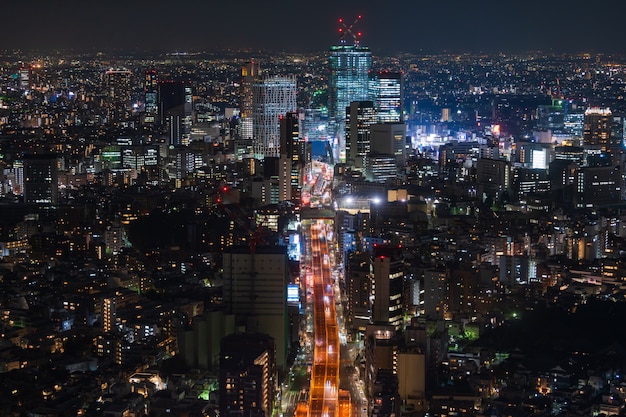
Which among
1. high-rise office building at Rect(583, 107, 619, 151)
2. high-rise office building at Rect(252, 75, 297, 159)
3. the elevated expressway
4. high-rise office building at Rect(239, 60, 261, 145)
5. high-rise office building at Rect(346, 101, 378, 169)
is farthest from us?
high-rise office building at Rect(239, 60, 261, 145)

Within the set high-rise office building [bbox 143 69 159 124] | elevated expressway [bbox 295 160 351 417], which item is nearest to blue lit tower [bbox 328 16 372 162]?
high-rise office building [bbox 143 69 159 124]

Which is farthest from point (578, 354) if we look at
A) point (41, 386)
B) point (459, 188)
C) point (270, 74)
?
point (270, 74)

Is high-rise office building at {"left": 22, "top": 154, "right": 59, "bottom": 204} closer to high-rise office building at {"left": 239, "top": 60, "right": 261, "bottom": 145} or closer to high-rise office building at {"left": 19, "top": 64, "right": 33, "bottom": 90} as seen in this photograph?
high-rise office building at {"left": 239, "top": 60, "right": 261, "bottom": 145}

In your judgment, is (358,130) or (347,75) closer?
(358,130)

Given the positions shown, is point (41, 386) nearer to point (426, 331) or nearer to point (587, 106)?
point (426, 331)

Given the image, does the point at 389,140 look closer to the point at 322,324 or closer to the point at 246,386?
the point at 322,324

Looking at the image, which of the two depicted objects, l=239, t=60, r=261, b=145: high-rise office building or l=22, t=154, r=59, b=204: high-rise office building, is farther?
l=239, t=60, r=261, b=145: high-rise office building

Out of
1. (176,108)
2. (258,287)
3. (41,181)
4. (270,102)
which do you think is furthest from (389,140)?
(258,287)
